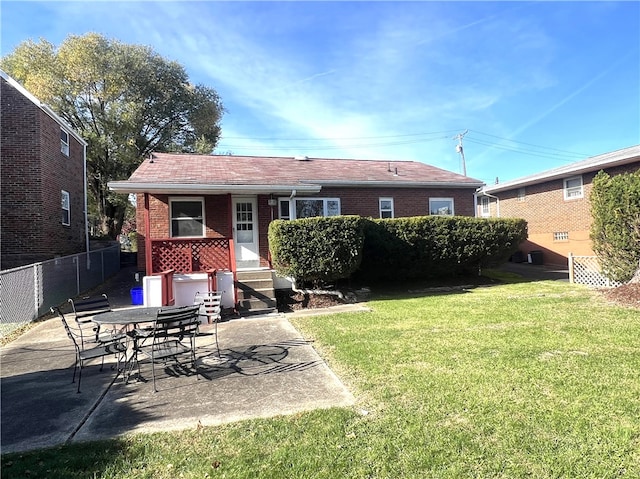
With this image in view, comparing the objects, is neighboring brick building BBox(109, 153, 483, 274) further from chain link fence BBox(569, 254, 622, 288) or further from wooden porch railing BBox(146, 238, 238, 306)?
chain link fence BBox(569, 254, 622, 288)

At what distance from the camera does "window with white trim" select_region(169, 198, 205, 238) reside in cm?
1283

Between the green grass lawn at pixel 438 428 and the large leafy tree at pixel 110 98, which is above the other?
the large leafy tree at pixel 110 98

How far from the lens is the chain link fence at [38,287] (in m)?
8.66

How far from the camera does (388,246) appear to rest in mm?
11953

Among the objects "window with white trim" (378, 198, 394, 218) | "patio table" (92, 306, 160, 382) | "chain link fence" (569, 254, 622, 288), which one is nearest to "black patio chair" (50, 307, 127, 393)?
"patio table" (92, 306, 160, 382)

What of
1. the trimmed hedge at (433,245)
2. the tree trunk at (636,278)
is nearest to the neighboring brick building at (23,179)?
the trimmed hedge at (433,245)

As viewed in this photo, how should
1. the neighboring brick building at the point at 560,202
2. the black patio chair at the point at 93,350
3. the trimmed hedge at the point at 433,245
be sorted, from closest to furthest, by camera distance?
the black patio chair at the point at 93,350 < the trimmed hedge at the point at 433,245 < the neighboring brick building at the point at 560,202

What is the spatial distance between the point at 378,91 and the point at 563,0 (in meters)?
9.93

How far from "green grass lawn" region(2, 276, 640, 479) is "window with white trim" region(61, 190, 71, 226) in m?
13.8

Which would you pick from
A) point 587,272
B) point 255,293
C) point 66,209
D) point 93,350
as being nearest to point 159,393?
point 93,350

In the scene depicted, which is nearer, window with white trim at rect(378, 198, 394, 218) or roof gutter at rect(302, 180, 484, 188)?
roof gutter at rect(302, 180, 484, 188)

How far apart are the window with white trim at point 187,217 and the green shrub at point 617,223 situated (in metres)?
12.2

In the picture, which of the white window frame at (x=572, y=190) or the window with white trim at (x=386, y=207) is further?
the white window frame at (x=572, y=190)

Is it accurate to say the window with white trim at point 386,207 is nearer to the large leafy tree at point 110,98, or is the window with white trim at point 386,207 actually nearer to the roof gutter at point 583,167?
the roof gutter at point 583,167
